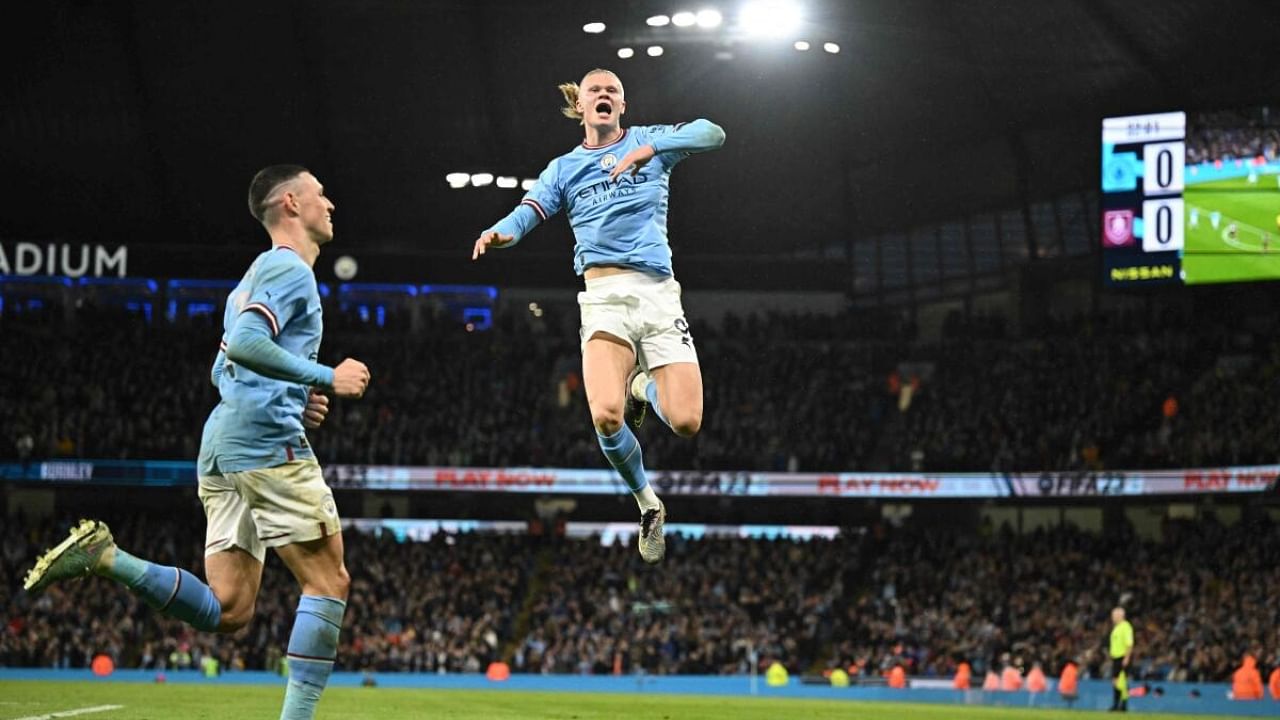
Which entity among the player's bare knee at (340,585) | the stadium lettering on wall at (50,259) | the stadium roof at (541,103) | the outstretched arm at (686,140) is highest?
the stadium roof at (541,103)

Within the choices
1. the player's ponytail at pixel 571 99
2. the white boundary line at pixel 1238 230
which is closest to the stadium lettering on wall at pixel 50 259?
the white boundary line at pixel 1238 230

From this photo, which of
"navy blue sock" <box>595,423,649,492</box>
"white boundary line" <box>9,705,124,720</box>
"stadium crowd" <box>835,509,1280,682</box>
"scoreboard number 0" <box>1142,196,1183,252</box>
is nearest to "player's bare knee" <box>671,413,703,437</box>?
"navy blue sock" <box>595,423,649,492</box>

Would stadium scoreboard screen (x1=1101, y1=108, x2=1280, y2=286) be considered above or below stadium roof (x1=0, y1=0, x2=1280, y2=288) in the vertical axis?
below

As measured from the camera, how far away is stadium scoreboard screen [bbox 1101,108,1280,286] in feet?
106

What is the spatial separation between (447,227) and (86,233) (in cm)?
1135

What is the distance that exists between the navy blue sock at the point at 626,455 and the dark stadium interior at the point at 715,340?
24965mm

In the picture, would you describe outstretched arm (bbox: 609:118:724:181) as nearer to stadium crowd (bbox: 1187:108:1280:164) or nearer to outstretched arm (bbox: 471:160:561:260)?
outstretched arm (bbox: 471:160:561:260)

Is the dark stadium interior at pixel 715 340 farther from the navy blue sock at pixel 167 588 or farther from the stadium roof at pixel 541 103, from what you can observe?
the navy blue sock at pixel 167 588

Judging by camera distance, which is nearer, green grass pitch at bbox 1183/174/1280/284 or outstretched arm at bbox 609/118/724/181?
outstretched arm at bbox 609/118/724/181

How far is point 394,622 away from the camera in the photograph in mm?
39625

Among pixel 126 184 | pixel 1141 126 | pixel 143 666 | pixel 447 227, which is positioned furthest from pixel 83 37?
pixel 1141 126

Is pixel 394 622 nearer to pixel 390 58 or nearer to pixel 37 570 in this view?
pixel 390 58

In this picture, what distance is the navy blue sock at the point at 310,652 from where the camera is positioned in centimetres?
795

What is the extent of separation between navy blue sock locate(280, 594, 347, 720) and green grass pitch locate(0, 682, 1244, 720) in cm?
755
